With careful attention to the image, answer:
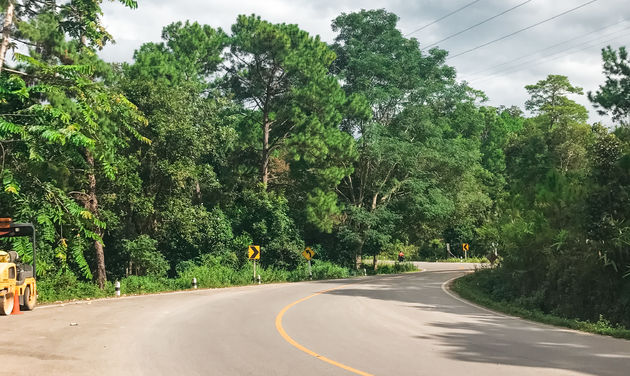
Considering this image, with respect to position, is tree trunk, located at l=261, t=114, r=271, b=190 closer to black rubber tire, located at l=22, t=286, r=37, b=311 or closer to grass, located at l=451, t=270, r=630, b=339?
grass, located at l=451, t=270, r=630, b=339

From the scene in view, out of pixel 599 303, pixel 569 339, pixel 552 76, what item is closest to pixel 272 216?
pixel 599 303

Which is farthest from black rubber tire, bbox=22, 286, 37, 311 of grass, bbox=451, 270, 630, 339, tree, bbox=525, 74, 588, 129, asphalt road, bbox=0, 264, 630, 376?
tree, bbox=525, 74, 588, 129

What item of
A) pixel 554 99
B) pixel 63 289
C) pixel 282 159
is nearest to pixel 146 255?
pixel 63 289

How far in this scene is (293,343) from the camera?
1110 centimetres

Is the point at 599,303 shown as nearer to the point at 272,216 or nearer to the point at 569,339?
the point at 569,339

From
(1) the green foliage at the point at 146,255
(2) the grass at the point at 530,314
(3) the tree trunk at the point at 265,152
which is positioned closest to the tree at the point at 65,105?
(1) the green foliage at the point at 146,255

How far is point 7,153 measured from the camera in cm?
2347

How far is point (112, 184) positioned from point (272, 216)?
1351cm

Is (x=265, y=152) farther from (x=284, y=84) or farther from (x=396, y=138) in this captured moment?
(x=396, y=138)

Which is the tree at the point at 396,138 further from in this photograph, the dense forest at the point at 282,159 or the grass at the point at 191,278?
the grass at the point at 191,278

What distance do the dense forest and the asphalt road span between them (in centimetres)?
578

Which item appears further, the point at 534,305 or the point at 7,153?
the point at 7,153

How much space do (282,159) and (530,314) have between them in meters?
33.2

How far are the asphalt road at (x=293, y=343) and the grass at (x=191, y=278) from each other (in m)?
5.08
